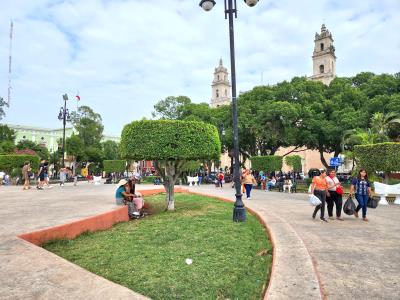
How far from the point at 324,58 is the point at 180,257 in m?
64.1

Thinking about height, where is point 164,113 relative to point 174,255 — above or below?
above

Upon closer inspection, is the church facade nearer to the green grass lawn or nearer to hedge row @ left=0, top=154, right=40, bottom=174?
hedge row @ left=0, top=154, right=40, bottom=174

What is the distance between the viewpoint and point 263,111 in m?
28.0

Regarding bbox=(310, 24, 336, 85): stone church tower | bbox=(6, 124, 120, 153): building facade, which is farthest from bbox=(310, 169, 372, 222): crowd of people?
bbox=(6, 124, 120, 153): building facade

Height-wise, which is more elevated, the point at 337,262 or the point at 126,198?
the point at 126,198

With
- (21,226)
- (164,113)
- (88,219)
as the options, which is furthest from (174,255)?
(164,113)

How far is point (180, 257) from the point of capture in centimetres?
451

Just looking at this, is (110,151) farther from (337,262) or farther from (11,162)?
(337,262)

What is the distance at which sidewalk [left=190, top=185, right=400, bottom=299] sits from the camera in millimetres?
3362

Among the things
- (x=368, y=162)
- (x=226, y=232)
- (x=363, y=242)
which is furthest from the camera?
(x=368, y=162)

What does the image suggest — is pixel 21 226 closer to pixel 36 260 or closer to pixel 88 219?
pixel 88 219

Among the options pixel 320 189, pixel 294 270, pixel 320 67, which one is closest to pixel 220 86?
pixel 320 67

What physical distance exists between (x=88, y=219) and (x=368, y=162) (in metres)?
12.6

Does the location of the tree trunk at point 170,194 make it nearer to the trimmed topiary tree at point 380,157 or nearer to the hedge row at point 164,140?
the hedge row at point 164,140
